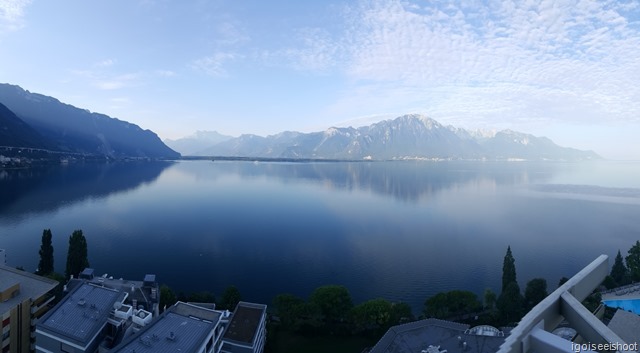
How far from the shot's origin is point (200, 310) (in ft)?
39.3

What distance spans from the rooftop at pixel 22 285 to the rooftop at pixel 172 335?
5504 mm

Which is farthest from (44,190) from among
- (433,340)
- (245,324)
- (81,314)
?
(433,340)

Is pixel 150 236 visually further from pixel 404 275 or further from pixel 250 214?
pixel 404 275

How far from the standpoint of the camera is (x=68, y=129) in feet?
430

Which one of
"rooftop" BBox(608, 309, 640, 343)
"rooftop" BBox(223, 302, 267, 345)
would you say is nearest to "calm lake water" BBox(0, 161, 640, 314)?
"rooftop" BBox(223, 302, 267, 345)

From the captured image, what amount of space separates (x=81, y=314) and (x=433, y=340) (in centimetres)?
1103

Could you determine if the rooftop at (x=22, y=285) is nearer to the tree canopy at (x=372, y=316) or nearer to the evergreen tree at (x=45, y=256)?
the evergreen tree at (x=45, y=256)

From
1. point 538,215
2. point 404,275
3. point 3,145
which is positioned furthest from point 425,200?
point 3,145

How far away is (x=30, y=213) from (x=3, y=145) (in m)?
56.5

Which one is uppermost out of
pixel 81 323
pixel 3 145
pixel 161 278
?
pixel 3 145

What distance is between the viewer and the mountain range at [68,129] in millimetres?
92269

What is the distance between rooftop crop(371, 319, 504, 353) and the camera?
1074 centimetres

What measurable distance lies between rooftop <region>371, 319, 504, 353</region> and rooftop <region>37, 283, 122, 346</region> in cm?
849

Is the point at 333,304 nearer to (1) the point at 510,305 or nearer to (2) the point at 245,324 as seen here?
(2) the point at 245,324
